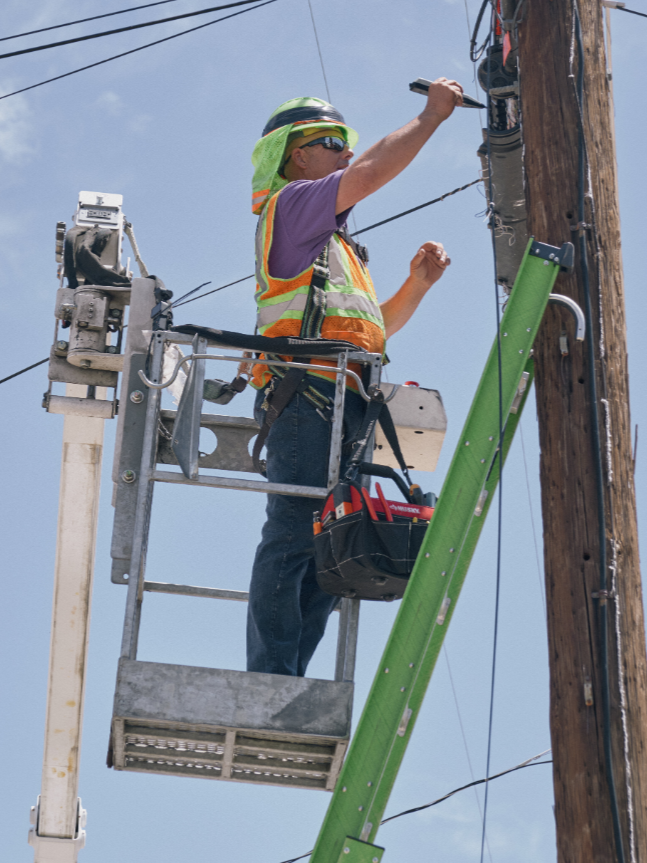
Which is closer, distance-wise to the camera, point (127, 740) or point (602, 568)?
point (602, 568)

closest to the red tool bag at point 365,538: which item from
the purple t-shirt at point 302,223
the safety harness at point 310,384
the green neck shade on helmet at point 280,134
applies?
the safety harness at point 310,384

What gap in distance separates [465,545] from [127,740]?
1783 millimetres

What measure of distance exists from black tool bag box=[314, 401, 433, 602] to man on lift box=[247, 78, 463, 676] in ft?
1.08

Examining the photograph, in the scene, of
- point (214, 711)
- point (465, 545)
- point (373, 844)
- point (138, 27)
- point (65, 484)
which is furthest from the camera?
point (65, 484)

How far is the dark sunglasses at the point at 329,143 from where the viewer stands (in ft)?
21.8

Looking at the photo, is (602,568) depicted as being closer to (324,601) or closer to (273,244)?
(324,601)

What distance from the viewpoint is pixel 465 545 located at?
5.23m

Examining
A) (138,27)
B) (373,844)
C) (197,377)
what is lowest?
(373,844)

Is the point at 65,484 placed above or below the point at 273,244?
below

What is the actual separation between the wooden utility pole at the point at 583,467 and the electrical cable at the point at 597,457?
0.02 m

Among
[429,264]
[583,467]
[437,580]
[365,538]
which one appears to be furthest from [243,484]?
[429,264]

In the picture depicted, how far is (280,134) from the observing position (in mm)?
6602

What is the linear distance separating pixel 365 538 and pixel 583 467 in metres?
0.90

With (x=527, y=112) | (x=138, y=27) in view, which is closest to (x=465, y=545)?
(x=527, y=112)
